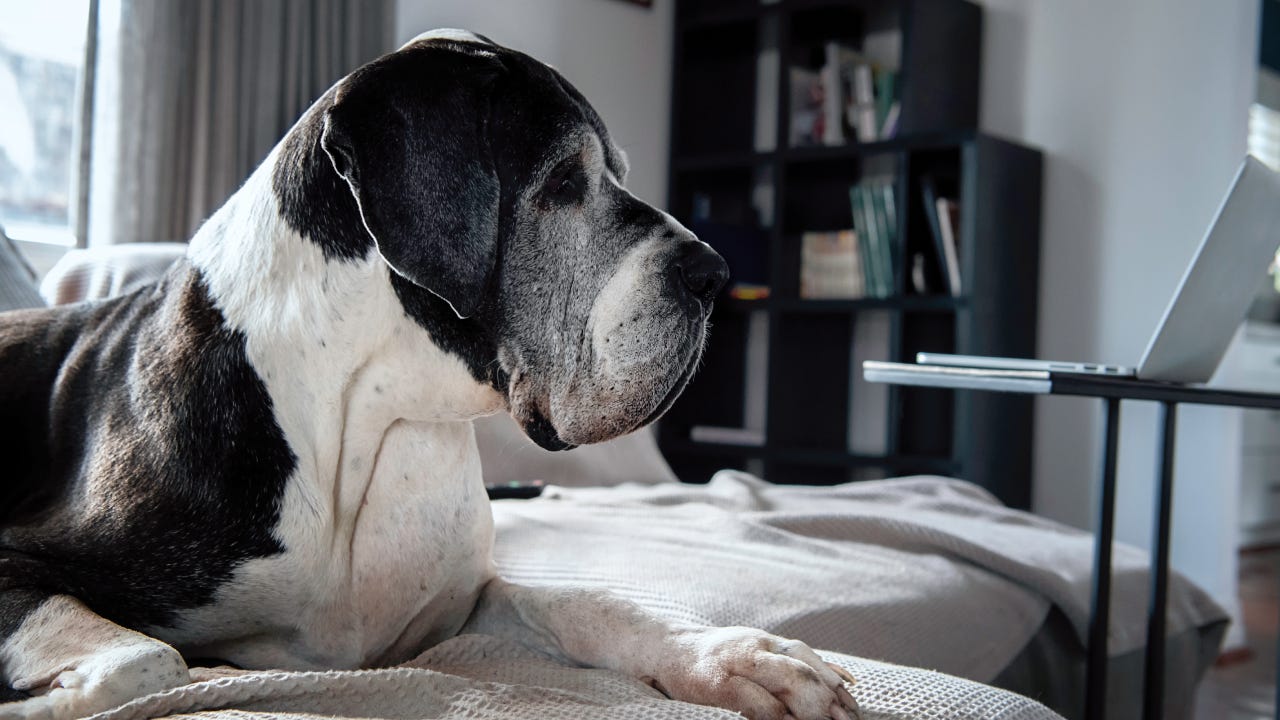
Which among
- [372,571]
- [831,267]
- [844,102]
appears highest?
[844,102]

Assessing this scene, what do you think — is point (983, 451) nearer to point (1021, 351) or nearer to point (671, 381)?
point (1021, 351)

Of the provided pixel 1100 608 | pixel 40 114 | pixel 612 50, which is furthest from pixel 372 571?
pixel 612 50

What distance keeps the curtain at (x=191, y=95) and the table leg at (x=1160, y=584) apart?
2.48m

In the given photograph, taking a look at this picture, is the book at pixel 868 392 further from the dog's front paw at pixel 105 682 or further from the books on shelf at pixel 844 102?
the dog's front paw at pixel 105 682

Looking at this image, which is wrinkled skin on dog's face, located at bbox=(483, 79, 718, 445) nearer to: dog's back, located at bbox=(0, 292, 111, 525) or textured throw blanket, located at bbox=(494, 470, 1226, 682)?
textured throw blanket, located at bbox=(494, 470, 1226, 682)

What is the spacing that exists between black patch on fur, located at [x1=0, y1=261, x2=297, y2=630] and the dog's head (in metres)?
0.18

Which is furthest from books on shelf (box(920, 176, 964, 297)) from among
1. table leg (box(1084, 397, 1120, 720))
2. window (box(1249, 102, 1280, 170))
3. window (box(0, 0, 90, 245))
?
window (box(1249, 102, 1280, 170))

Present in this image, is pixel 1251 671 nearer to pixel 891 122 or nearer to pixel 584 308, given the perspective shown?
pixel 891 122

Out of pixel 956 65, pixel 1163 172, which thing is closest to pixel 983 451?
pixel 1163 172

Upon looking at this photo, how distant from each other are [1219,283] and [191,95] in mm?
2697

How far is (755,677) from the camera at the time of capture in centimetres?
86

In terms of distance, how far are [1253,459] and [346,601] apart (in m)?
5.82

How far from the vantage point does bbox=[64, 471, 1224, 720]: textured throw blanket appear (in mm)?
820

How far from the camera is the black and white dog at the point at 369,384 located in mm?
935
